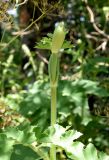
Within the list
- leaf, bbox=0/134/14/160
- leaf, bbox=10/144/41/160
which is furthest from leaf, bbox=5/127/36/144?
leaf, bbox=10/144/41/160

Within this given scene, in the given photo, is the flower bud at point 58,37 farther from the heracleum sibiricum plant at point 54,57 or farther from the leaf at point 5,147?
the leaf at point 5,147

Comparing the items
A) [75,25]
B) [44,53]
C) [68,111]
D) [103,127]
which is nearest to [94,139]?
[103,127]

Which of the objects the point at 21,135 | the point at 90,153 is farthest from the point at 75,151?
the point at 21,135

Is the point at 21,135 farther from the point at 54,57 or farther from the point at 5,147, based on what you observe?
the point at 54,57

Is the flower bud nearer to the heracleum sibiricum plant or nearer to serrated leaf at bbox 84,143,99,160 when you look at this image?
the heracleum sibiricum plant

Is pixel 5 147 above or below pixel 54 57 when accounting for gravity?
below

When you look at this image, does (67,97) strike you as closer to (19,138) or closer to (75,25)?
(19,138)

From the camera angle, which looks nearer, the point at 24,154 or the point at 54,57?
the point at 54,57

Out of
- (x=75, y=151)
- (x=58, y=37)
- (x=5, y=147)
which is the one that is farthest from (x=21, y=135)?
(x=58, y=37)
